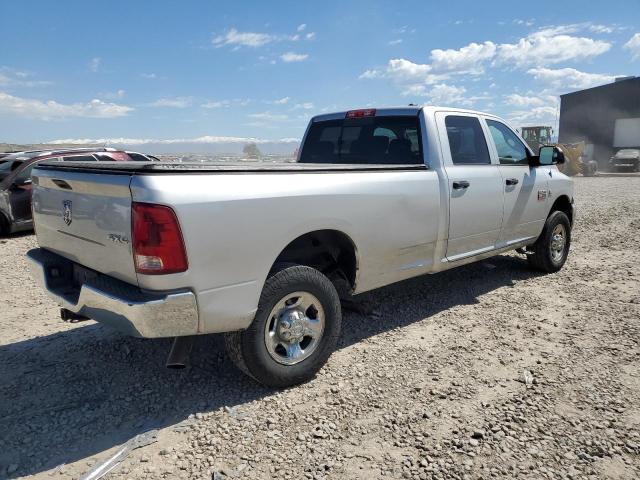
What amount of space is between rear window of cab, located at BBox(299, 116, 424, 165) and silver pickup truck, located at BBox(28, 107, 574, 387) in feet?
0.05

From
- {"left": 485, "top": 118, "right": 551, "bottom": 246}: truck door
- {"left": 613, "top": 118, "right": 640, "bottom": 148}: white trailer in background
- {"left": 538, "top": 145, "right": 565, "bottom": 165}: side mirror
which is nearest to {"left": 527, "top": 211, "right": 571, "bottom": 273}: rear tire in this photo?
{"left": 485, "top": 118, "right": 551, "bottom": 246}: truck door

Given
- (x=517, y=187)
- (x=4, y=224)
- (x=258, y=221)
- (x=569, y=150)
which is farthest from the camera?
(x=569, y=150)

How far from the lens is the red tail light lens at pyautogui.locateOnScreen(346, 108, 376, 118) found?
14.9 feet

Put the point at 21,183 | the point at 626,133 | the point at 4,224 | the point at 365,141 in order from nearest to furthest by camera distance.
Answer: the point at 365,141 → the point at 4,224 → the point at 21,183 → the point at 626,133

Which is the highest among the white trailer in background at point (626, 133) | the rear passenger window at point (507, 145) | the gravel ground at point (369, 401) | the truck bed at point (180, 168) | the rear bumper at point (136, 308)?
the white trailer in background at point (626, 133)

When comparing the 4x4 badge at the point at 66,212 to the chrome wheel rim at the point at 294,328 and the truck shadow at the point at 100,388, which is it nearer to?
the truck shadow at the point at 100,388

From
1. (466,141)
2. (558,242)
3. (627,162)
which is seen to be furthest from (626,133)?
(466,141)

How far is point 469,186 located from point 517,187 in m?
1.09

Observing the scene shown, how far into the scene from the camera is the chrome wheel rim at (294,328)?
303 cm

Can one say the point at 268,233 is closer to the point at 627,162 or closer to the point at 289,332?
the point at 289,332

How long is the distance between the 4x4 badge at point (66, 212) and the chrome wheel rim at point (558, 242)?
545 centimetres

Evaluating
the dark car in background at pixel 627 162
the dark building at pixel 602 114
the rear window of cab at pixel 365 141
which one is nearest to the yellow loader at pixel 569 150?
the dark car in background at pixel 627 162

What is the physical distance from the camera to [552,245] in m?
5.98

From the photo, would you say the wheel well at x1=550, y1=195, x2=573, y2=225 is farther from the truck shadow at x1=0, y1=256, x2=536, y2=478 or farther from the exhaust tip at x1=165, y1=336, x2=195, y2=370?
the exhaust tip at x1=165, y1=336, x2=195, y2=370
